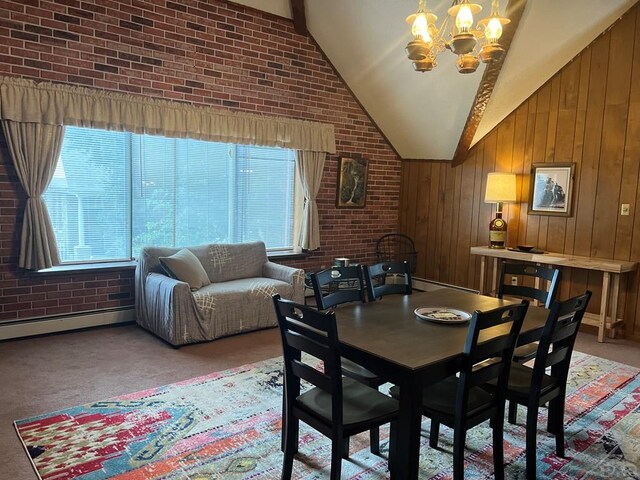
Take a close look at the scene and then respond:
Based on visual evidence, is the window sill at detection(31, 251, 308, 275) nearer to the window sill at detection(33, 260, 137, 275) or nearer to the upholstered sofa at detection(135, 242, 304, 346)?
the window sill at detection(33, 260, 137, 275)

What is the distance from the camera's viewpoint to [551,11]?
4.24 m

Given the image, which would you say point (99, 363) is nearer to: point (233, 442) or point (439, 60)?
point (233, 442)

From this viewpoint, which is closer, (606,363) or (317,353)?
(317,353)

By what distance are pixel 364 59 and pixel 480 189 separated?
204 cm

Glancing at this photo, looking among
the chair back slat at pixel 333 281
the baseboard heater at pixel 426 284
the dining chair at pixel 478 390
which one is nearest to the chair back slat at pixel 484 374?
the dining chair at pixel 478 390

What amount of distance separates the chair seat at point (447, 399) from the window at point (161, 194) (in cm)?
323

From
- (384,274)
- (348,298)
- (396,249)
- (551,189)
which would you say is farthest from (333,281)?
(396,249)

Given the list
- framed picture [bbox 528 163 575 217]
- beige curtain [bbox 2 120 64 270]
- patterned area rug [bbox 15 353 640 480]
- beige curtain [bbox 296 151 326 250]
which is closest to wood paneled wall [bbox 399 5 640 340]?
framed picture [bbox 528 163 575 217]

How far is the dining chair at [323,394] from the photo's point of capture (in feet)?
6.58

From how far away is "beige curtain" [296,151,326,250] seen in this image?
5.68m

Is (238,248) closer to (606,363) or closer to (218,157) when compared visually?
(218,157)

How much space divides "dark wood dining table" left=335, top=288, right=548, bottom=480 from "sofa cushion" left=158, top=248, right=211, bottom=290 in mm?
1961

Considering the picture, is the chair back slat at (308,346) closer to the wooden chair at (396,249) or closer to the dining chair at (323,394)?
the dining chair at (323,394)

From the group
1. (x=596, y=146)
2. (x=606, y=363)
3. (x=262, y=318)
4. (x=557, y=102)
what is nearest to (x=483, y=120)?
(x=557, y=102)
